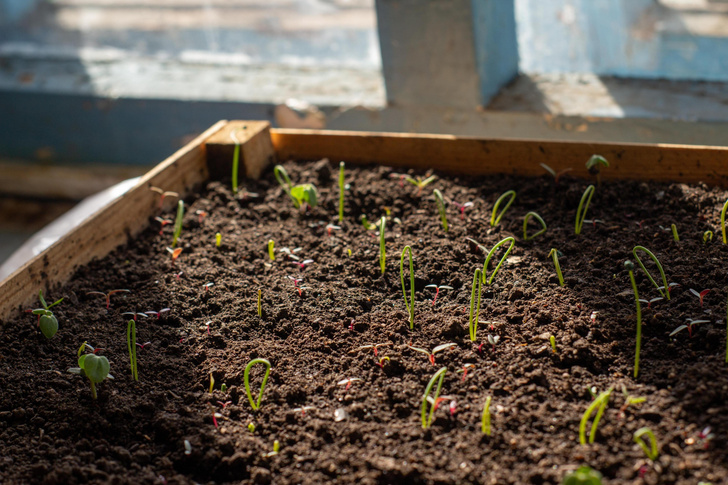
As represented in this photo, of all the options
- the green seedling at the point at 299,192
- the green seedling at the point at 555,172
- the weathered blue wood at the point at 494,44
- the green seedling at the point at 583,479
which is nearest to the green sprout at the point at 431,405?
the green seedling at the point at 583,479

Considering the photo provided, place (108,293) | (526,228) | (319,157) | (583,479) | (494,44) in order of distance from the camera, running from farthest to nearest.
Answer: (494,44)
(319,157)
(526,228)
(108,293)
(583,479)

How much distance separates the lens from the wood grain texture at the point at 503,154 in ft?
5.37

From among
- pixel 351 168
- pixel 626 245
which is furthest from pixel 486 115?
pixel 626 245

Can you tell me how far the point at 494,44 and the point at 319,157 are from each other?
0.93 m

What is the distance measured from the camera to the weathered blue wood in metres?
2.35

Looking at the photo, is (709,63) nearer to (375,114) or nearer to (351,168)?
(375,114)

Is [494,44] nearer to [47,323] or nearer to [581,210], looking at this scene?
[581,210]

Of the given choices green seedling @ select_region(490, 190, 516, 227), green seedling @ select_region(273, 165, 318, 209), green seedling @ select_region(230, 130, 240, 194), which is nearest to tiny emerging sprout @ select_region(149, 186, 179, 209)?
green seedling @ select_region(230, 130, 240, 194)

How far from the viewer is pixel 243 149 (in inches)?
73.9

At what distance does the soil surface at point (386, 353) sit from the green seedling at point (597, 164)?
1.2 inches

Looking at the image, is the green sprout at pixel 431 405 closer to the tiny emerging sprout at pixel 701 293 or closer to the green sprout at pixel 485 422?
the green sprout at pixel 485 422

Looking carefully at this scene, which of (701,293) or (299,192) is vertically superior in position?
(299,192)

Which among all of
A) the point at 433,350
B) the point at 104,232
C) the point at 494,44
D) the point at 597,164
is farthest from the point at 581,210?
the point at 104,232

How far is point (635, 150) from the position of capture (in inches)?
65.8
